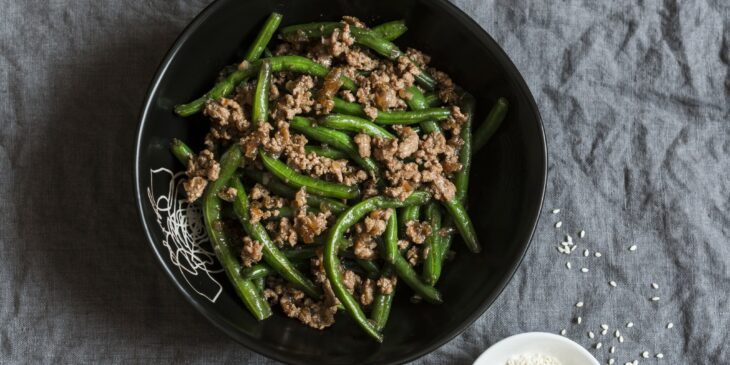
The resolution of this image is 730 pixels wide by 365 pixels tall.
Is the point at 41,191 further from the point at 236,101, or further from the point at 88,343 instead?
the point at 236,101

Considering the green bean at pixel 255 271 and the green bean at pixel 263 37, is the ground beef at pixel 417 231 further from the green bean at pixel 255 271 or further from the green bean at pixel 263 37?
the green bean at pixel 263 37

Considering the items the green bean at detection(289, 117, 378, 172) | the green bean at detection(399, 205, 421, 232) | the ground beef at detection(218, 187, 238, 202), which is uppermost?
the green bean at detection(289, 117, 378, 172)

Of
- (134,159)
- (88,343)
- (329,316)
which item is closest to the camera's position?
(134,159)

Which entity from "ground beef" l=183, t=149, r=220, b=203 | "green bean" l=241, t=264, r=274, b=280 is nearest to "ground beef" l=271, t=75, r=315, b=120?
"ground beef" l=183, t=149, r=220, b=203

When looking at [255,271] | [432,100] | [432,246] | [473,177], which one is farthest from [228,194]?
[473,177]

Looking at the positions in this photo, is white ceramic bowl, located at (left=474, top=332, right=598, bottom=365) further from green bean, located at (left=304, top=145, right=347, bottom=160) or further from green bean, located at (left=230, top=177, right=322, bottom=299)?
green bean, located at (left=304, top=145, right=347, bottom=160)

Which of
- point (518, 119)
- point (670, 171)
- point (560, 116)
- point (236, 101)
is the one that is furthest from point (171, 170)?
point (670, 171)
